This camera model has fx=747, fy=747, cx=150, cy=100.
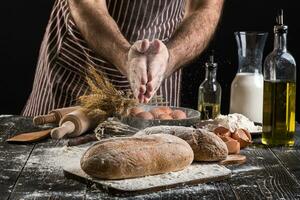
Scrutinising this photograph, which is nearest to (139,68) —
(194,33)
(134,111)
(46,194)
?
(134,111)

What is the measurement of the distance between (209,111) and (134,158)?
0.84m

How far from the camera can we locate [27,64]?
4.24 meters

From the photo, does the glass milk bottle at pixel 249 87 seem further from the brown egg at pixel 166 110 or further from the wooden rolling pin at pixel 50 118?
the wooden rolling pin at pixel 50 118

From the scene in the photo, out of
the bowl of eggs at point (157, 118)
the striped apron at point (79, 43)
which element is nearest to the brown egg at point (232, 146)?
the bowl of eggs at point (157, 118)

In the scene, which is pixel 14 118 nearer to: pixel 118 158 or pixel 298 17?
pixel 118 158

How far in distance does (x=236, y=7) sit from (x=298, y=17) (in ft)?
1.11

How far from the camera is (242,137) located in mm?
1960

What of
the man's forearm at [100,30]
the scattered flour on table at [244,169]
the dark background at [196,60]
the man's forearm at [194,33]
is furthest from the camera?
the dark background at [196,60]

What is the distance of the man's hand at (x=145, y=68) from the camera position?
84.3 inches

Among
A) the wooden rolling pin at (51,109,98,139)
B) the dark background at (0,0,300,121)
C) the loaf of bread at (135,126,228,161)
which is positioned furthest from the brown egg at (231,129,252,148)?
the dark background at (0,0,300,121)

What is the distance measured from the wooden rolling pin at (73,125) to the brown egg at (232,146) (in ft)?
1.57

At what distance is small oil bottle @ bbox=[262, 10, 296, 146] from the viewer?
1.99 metres

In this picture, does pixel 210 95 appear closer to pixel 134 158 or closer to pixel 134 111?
pixel 134 111

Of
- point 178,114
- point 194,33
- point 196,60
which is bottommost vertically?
point 178,114
